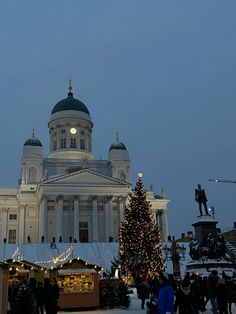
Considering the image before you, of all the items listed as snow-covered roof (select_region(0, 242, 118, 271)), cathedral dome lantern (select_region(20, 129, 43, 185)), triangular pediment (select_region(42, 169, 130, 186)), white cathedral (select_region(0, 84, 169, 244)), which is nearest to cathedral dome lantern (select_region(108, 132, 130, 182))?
white cathedral (select_region(0, 84, 169, 244))

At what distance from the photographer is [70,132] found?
255 feet

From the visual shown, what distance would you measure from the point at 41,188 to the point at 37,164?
360 inches

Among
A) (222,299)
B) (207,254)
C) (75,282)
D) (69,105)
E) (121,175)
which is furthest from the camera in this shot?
(69,105)

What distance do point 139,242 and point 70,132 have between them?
1758 inches

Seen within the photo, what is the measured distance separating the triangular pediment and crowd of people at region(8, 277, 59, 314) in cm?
4641

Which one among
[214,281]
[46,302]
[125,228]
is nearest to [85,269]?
[46,302]

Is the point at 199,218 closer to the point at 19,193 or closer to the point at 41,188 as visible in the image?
the point at 41,188

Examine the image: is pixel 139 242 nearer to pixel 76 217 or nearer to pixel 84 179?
pixel 76 217

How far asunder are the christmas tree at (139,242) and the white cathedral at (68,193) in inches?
877

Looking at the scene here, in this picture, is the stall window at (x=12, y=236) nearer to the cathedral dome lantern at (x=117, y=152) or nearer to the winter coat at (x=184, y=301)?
the cathedral dome lantern at (x=117, y=152)

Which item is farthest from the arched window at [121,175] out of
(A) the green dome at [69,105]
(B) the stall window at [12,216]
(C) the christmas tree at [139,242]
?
(C) the christmas tree at [139,242]

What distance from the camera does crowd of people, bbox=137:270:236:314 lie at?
10.0 m

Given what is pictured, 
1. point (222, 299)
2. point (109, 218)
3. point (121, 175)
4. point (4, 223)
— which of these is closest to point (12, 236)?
point (4, 223)

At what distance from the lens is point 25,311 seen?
653 inches
